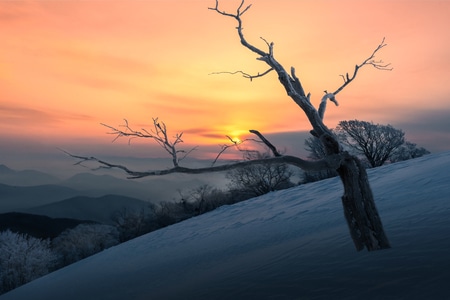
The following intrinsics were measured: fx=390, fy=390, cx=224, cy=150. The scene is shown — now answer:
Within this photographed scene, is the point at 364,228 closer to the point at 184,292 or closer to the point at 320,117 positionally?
the point at 320,117

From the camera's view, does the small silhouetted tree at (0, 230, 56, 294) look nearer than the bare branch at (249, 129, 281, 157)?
No

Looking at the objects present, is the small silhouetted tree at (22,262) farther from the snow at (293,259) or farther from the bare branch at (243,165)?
the bare branch at (243,165)

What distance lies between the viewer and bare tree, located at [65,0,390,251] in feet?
21.3

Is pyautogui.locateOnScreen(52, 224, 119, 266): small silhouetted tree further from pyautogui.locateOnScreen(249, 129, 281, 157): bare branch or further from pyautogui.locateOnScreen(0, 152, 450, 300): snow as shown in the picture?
pyautogui.locateOnScreen(249, 129, 281, 157): bare branch

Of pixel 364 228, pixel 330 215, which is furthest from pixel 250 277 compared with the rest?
pixel 330 215

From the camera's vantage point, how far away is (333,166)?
6691 millimetres

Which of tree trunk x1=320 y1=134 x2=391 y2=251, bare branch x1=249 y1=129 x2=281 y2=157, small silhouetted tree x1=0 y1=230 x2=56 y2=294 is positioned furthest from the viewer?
small silhouetted tree x1=0 y1=230 x2=56 y2=294

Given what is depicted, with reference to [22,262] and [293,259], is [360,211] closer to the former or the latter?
[293,259]

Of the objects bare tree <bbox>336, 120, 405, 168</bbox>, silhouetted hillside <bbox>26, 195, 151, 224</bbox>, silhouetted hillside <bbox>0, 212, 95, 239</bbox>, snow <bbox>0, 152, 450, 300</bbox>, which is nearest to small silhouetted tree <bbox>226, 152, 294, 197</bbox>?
bare tree <bbox>336, 120, 405, 168</bbox>

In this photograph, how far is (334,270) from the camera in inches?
234

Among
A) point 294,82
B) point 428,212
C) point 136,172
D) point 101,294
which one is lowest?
point 101,294

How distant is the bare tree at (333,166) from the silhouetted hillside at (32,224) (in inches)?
2673

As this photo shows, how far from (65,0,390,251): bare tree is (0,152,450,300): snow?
352 mm

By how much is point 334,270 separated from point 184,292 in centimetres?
321
